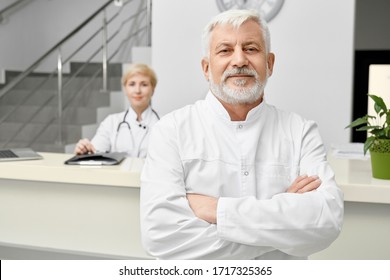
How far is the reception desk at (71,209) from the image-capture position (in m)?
2.18

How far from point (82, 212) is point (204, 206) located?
91 cm

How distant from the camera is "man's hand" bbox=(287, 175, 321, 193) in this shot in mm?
1505

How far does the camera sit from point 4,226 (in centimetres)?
237

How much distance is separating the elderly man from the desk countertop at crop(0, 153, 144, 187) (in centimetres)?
51

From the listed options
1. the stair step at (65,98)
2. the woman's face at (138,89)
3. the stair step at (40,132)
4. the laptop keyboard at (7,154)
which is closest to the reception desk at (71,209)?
the laptop keyboard at (7,154)

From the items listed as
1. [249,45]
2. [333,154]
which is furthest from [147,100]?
[249,45]

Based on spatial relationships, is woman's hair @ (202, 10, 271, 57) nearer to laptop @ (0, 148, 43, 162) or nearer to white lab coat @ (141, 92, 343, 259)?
white lab coat @ (141, 92, 343, 259)

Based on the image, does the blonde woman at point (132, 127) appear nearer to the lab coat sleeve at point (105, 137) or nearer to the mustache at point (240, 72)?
the lab coat sleeve at point (105, 137)

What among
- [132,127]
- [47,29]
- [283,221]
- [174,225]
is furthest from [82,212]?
[47,29]

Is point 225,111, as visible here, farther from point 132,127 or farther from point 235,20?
point 132,127

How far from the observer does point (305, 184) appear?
1519 millimetres

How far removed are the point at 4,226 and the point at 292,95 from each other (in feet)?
8.88
